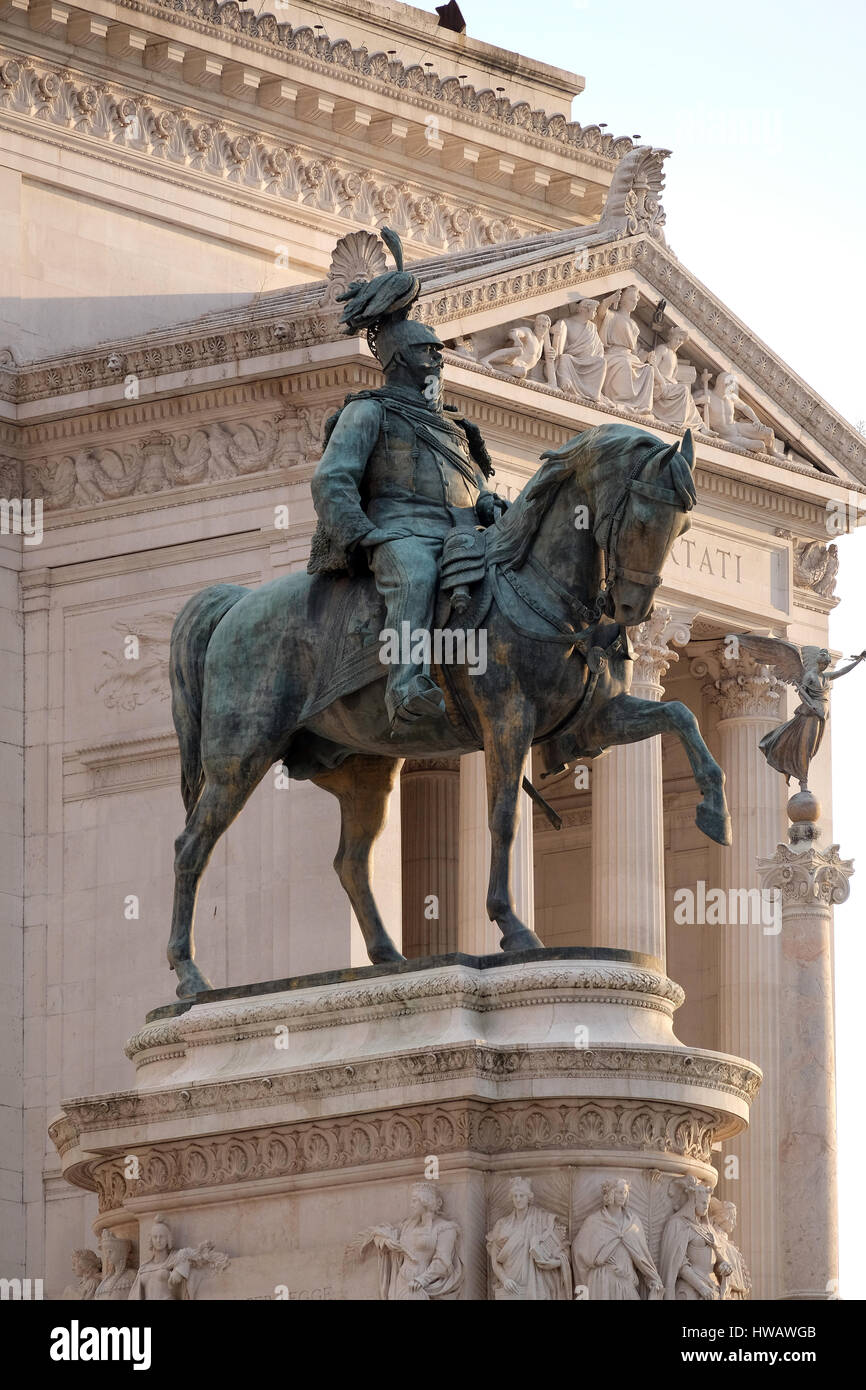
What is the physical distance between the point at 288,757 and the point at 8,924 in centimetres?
2408

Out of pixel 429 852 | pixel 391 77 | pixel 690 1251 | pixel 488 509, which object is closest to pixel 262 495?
pixel 429 852

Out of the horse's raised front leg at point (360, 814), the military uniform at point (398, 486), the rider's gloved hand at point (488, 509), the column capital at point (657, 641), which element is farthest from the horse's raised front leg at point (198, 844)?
the column capital at point (657, 641)

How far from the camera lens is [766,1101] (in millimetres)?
58406

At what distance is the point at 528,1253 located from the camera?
30094mm

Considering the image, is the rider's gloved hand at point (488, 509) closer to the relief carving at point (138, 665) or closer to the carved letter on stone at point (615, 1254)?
the carved letter on stone at point (615, 1254)

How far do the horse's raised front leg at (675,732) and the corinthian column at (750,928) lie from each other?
25.8m

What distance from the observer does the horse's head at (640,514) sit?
1227 inches

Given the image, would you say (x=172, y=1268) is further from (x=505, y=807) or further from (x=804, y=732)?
→ (x=804, y=732)

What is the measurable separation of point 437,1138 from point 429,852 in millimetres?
32636

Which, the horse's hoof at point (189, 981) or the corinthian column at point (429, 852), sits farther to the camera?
the corinthian column at point (429, 852)

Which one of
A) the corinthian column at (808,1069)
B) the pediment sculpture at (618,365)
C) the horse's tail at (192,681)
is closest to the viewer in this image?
the horse's tail at (192,681)

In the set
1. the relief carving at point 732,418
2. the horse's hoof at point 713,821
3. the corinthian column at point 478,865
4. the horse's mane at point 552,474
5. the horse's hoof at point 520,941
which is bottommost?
the horse's hoof at point 520,941
